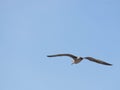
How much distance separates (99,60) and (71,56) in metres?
3.81

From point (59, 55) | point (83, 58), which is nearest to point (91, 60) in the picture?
point (83, 58)

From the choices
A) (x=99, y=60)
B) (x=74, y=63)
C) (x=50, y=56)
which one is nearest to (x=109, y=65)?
(x=99, y=60)

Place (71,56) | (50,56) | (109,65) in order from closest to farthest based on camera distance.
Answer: (50,56) → (109,65) → (71,56)

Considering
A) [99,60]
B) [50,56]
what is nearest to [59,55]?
[50,56]

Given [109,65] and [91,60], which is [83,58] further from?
[109,65]

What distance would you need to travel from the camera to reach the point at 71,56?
1448 inches

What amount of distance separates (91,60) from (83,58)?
1.16 meters

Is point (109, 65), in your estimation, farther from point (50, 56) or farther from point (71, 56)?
point (50, 56)

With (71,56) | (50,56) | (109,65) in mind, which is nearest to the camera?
(50,56)

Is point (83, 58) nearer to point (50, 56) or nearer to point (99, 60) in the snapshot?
point (99, 60)

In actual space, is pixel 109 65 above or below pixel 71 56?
below

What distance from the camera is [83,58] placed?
35562mm

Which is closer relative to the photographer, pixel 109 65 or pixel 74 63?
pixel 109 65

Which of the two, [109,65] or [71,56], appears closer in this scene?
[109,65]
